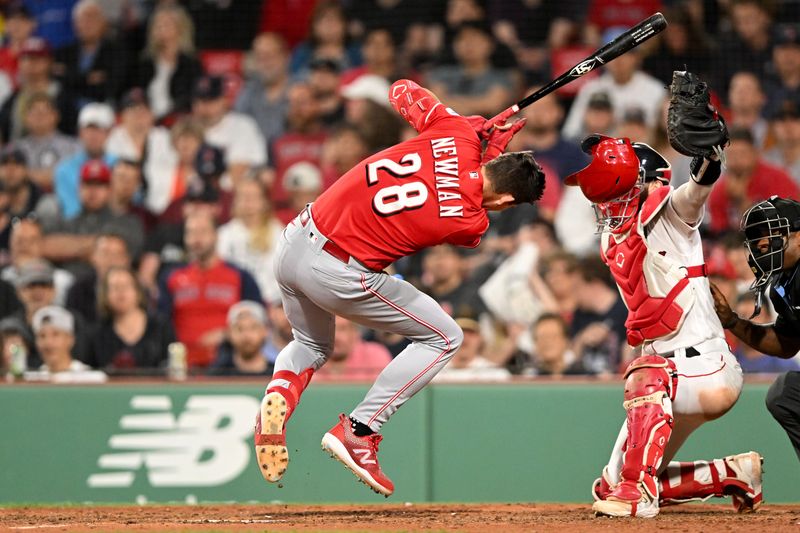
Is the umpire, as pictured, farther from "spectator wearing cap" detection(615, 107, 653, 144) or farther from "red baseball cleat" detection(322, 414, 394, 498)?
"spectator wearing cap" detection(615, 107, 653, 144)

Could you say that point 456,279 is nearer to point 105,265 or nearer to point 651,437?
point 105,265

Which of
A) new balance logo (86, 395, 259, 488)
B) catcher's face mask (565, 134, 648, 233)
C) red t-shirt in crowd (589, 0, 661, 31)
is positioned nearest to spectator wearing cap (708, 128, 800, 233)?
red t-shirt in crowd (589, 0, 661, 31)

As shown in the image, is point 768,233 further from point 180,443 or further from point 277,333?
point 277,333

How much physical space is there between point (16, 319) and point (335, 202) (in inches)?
185

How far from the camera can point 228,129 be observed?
423 inches

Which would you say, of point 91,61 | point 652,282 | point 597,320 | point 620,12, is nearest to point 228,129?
point 91,61

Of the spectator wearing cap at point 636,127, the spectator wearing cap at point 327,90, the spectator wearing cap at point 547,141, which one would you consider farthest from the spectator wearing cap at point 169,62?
the spectator wearing cap at point 636,127

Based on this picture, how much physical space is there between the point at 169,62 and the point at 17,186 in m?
1.89

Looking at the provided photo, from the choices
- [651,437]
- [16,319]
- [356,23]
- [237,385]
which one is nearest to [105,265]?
[16,319]

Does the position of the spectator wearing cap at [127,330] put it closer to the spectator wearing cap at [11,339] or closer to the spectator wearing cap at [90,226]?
the spectator wearing cap at [11,339]

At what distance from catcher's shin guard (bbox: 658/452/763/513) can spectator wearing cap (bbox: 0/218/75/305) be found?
5639mm

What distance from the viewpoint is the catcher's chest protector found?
5414mm

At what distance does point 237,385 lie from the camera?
24.3ft

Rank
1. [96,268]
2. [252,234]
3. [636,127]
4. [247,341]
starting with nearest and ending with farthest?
[247,341], [96,268], [636,127], [252,234]
